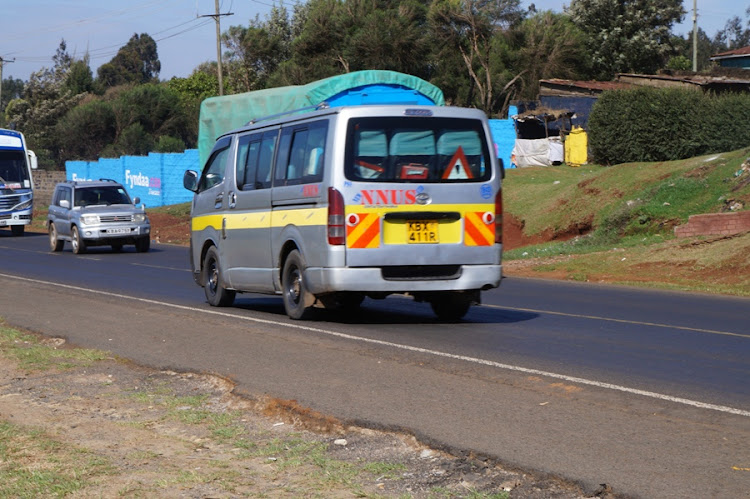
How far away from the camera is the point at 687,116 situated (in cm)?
3300

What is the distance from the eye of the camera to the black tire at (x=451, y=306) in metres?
12.6

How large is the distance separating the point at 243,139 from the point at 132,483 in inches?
347

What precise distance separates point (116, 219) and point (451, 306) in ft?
57.9

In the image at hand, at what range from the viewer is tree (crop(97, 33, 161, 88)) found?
149 meters

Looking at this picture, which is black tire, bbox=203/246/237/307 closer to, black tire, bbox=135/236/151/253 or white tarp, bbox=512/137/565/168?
black tire, bbox=135/236/151/253

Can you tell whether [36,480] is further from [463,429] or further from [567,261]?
[567,261]

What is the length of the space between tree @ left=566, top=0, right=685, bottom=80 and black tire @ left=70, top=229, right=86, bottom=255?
41.5 metres

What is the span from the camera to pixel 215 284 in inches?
585

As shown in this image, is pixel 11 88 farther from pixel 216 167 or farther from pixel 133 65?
pixel 216 167

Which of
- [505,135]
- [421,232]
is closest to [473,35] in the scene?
[505,135]

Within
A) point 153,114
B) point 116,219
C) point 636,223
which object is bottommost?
point 636,223

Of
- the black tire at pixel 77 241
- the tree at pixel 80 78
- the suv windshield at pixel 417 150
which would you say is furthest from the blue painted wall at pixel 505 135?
the tree at pixel 80 78

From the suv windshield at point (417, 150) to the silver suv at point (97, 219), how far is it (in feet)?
56.9

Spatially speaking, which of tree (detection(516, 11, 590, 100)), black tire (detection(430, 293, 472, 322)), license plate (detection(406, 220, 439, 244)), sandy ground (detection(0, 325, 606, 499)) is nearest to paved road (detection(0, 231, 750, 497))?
black tire (detection(430, 293, 472, 322))
